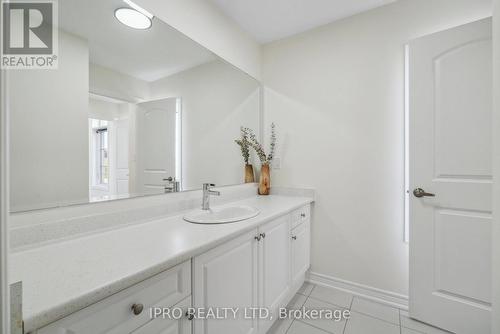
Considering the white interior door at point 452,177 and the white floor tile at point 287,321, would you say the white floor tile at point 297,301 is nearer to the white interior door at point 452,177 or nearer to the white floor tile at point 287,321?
the white floor tile at point 287,321

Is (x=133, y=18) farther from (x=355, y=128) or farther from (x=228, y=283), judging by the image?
(x=355, y=128)

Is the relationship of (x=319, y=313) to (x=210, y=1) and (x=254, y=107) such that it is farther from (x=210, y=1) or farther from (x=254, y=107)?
(x=210, y=1)

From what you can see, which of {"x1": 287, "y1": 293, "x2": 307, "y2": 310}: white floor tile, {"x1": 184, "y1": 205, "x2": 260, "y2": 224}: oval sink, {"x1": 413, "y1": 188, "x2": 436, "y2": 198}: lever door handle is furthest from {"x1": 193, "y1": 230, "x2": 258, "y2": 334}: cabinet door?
{"x1": 413, "y1": 188, "x2": 436, "y2": 198}: lever door handle

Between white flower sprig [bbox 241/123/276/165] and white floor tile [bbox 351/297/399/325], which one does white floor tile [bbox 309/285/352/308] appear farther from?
white flower sprig [bbox 241/123/276/165]

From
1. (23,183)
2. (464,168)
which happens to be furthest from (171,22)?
(464,168)

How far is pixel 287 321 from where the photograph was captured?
62.9 inches

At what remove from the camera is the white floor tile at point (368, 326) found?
149 cm

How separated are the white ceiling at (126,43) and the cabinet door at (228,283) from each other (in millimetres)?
1121

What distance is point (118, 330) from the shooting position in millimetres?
644

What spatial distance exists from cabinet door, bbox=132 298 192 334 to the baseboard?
1543mm

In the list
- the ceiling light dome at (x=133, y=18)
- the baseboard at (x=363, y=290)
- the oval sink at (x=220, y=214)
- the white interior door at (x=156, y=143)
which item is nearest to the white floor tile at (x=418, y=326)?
the baseboard at (x=363, y=290)

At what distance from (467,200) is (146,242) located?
1877mm

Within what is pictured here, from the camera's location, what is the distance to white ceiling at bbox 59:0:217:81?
1027 mm

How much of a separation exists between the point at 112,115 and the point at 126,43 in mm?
428
